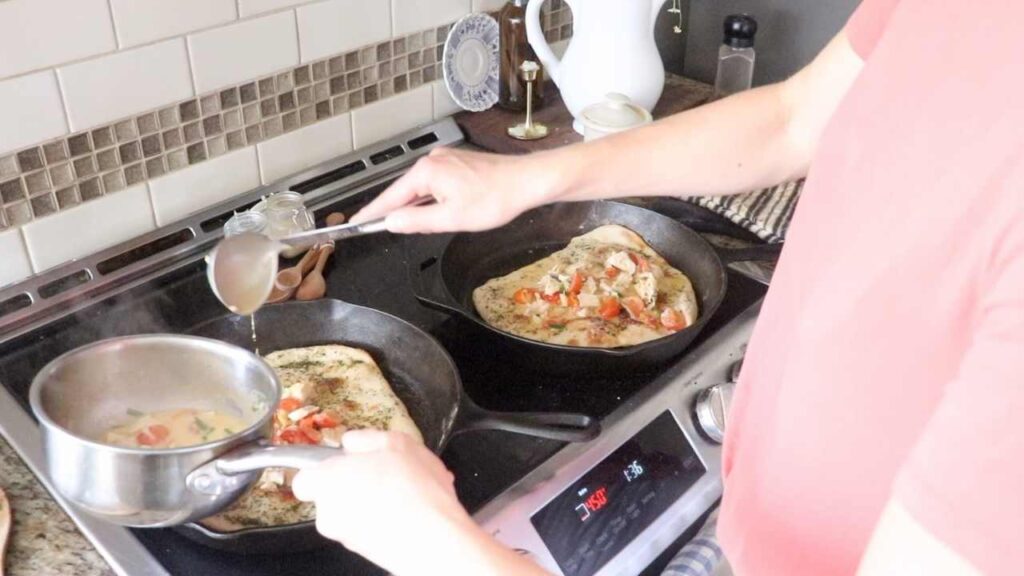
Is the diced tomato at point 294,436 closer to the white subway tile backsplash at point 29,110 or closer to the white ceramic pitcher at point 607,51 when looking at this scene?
the white subway tile backsplash at point 29,110

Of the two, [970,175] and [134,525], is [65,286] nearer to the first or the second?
[134,525]

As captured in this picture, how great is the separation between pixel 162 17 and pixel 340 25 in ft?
0.80

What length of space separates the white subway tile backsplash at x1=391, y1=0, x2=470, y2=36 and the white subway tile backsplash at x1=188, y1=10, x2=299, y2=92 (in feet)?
0.54

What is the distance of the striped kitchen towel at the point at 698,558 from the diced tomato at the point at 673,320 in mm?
224

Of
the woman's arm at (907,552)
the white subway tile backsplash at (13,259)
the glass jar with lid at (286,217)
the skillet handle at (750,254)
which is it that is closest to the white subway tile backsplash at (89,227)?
the white subway tile backsplash at (13,259)

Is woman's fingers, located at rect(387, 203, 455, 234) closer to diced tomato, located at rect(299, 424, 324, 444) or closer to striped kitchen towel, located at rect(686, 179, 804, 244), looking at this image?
diced tomato, located at rect(299, 424, 324, 444)

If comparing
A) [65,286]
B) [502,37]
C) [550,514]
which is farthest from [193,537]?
[502,37]

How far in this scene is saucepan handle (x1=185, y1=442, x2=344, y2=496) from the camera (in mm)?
619

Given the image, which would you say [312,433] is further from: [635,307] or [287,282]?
[635,307]

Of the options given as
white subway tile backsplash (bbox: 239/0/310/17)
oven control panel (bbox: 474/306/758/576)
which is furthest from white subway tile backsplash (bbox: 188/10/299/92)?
oven control panel (bbox: 474/306/758/576)

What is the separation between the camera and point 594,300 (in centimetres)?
111

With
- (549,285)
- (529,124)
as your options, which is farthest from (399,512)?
(529,124)

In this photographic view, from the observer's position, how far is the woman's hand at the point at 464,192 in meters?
0.83

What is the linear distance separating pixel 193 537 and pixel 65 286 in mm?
406
